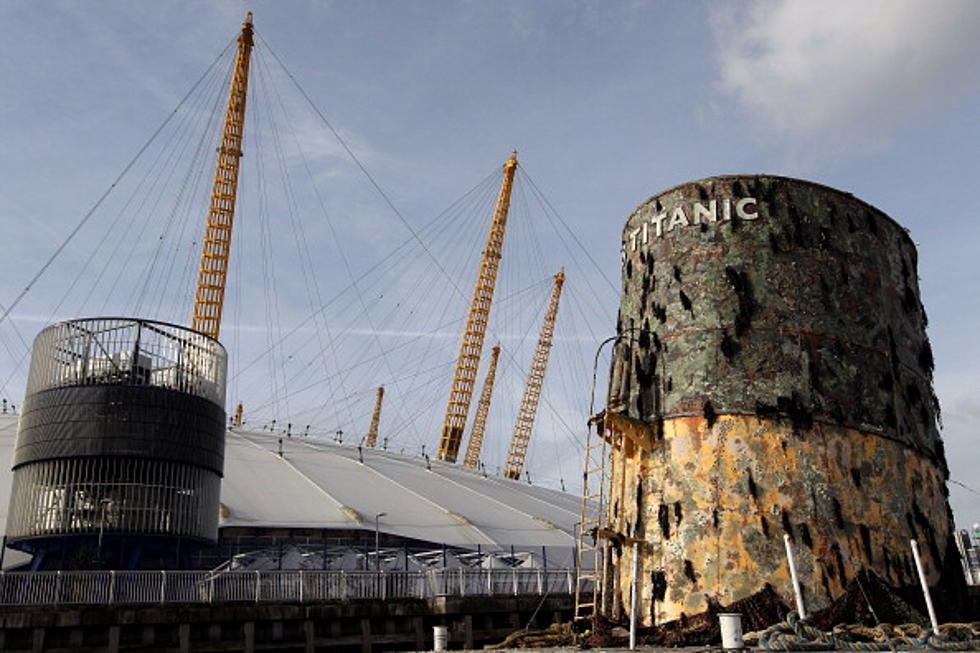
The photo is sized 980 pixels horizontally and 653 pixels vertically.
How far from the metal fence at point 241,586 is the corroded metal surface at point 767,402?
13.0 m

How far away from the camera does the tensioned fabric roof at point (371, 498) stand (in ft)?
144

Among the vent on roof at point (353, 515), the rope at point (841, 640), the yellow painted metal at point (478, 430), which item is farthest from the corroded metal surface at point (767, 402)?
the yellow painted metal at point (478, 430)

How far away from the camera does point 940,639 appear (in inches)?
648

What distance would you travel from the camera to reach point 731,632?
15922 millimetres

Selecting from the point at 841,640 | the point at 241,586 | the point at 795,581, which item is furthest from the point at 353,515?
the point at 841,640

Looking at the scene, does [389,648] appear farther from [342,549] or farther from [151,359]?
[151,359]

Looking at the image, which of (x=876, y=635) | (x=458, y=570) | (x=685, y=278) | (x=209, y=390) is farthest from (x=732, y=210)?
(x=209, y=390)

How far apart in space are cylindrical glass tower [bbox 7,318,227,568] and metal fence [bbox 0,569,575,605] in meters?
4.15

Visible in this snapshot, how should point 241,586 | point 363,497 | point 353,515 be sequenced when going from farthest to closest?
1. point 363,497
2. point 353,515
3. point 241,586

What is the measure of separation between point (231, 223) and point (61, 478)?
52457 millimetres

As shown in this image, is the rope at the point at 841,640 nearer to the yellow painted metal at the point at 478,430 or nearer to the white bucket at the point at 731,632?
the white bucket at the point at 731,632

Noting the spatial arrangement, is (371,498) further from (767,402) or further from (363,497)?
(767,402)

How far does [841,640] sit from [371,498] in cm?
3495

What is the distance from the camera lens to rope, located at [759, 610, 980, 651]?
52.5 ft
